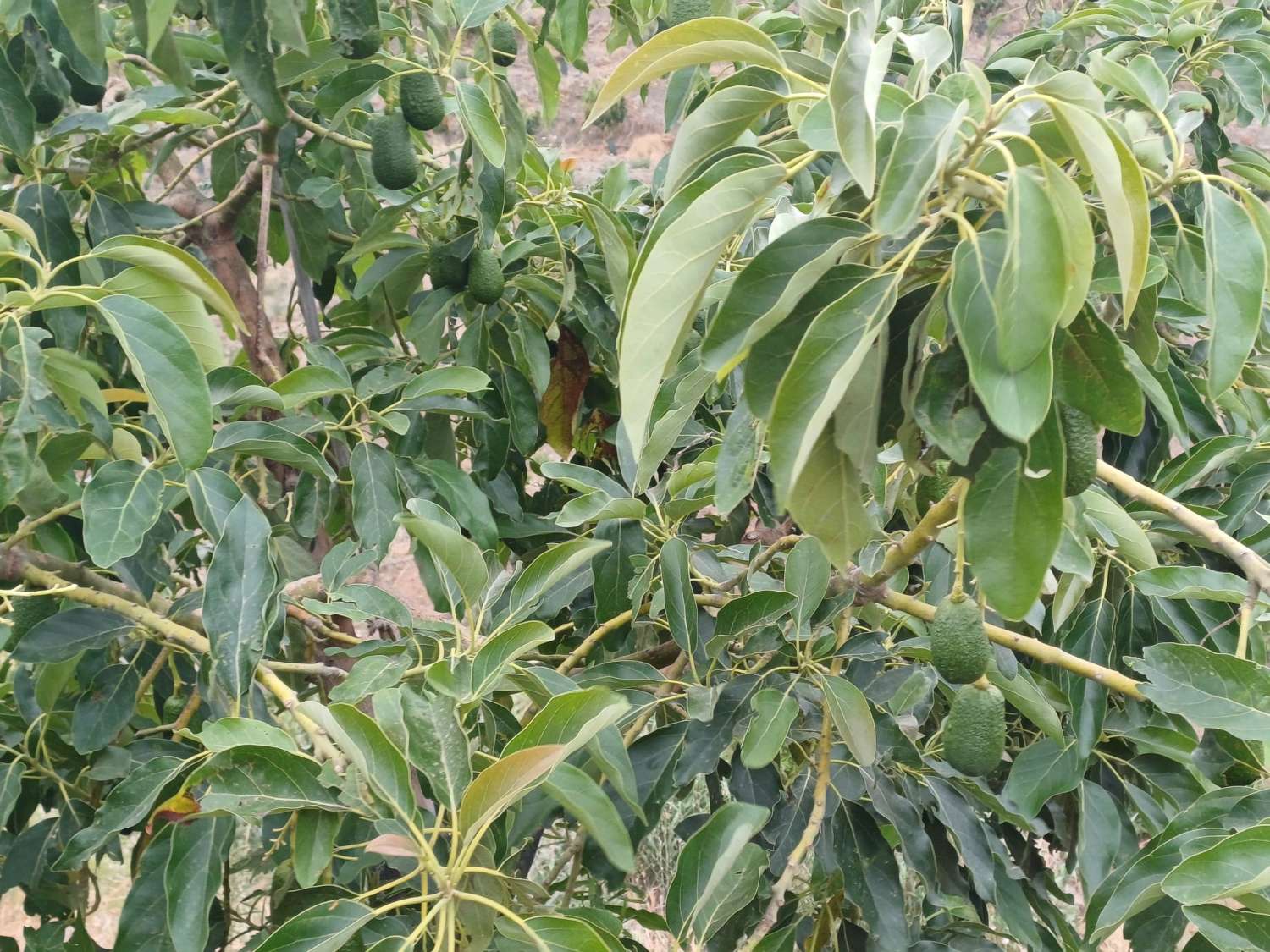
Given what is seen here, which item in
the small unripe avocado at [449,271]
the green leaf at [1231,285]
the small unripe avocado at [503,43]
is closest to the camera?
the green leaf at [1231,285]

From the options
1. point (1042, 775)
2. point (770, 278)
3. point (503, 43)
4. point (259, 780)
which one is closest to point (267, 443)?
point (259, 780)

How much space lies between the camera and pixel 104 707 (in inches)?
44.2

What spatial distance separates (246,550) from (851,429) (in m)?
0.54

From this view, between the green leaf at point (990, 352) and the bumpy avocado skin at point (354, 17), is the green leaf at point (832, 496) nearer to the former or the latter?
the green leaf at point (990, 352)

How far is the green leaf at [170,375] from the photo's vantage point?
2.67ft

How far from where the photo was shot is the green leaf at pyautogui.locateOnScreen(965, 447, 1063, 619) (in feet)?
1.82

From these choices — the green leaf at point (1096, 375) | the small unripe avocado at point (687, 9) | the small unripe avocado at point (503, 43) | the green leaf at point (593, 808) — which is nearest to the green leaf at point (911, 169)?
the green leaf at point (1096, 375)

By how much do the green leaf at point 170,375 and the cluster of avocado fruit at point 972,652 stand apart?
544 millimetres

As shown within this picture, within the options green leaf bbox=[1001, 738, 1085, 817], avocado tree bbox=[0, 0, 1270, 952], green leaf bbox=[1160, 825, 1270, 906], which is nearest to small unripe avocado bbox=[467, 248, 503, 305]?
avocado tree bbox=[0, 0, 1270, 952]

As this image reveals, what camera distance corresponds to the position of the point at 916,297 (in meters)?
0.67

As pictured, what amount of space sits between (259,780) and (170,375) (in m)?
0.31

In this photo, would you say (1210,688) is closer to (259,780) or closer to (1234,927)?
(1234,927)

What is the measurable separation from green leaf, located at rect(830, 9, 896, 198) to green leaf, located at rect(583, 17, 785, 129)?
0.09 m

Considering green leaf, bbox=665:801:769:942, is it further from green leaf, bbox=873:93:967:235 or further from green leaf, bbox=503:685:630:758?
green leaf, bbox=873:93:967:235
